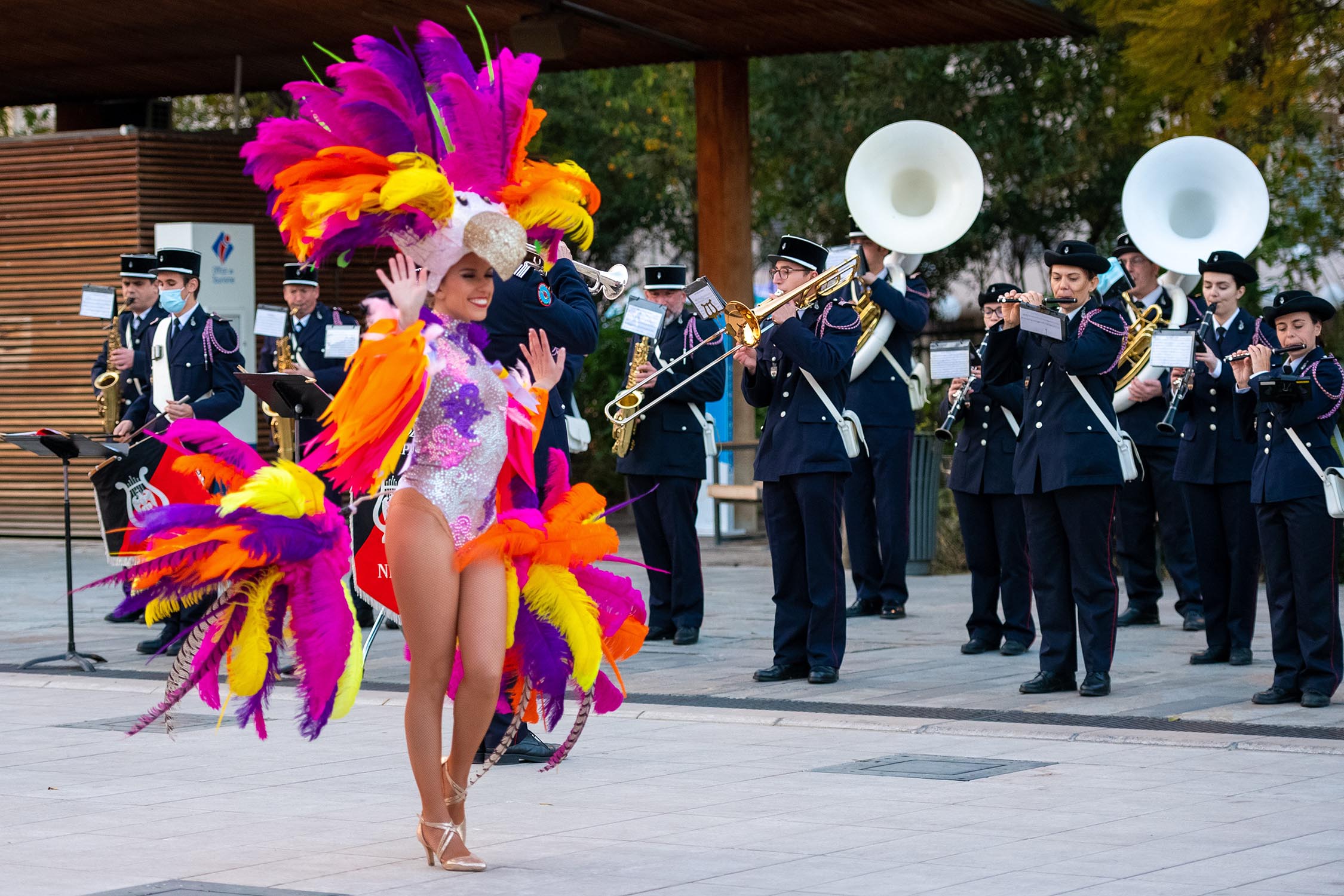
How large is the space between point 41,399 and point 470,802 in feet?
38.1

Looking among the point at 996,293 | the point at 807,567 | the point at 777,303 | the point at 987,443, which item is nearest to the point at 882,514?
the point at 987,443

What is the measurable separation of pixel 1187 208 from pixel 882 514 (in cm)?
255

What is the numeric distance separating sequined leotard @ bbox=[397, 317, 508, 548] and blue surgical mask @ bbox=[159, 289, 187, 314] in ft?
20.0

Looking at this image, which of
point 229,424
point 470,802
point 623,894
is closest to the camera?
point 623,894

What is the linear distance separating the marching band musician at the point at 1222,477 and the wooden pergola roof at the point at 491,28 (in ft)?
18.4

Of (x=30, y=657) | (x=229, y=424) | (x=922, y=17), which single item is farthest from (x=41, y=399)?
(x=922, y=17)

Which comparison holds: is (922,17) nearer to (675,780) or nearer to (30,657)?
(30,657)

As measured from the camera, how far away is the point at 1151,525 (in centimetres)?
1160

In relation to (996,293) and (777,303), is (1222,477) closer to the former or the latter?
(996,293)

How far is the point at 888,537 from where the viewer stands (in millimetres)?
11773

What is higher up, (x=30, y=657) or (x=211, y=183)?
(x=211, y=183)

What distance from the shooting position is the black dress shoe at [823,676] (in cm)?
907

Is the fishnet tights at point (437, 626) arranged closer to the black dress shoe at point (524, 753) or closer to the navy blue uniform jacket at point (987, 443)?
the black dress shoe at point (524, 753)

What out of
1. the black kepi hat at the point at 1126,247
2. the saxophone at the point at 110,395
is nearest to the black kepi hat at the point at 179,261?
the saxophone at the point at 110,395
